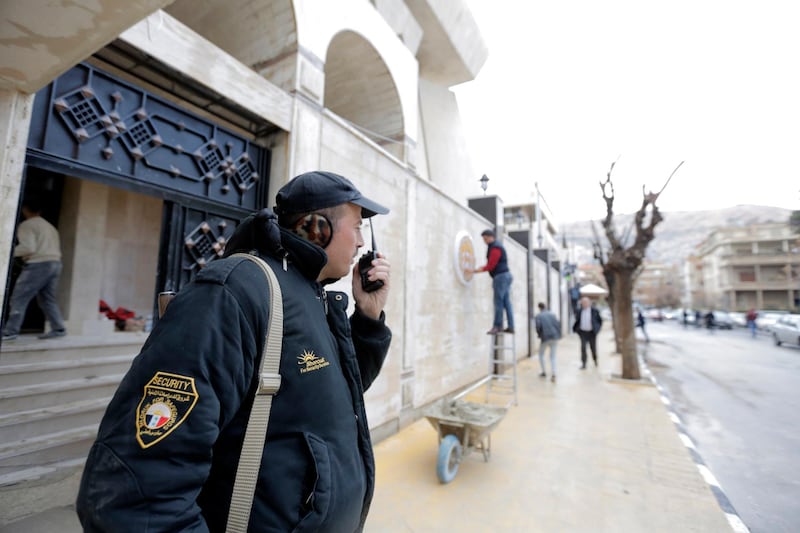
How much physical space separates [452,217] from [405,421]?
418 centimetres

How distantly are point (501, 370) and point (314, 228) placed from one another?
9.58 m

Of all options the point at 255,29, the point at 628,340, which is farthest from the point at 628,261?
the point at 255,29

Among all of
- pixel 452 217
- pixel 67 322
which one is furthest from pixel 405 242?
pixel 67 322

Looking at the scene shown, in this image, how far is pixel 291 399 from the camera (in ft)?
3.73

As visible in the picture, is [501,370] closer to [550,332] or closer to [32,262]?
[550,332]

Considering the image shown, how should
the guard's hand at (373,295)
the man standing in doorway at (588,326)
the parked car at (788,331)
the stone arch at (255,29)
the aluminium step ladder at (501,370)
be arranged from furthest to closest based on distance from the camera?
1. the parked car at (788,331)
2. the man standing in doorway at (588,326)
3. the aluminium step ladder at (501,370)
4. the stone arch at (255,29)
5. the guard's hand at (373,295)

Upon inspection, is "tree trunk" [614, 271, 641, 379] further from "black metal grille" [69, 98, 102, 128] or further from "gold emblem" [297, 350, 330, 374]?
"black metal grille" [69, 98, 102, 128]

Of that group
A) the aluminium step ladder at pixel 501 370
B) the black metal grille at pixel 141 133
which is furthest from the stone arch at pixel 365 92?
the aluminium step ladder at pixel 501 370

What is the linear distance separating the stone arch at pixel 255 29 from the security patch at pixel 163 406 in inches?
161

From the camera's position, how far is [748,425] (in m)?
6.42

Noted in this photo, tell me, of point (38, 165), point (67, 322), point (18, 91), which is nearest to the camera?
point (18, 91)

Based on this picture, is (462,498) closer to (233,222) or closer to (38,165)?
(233,222)

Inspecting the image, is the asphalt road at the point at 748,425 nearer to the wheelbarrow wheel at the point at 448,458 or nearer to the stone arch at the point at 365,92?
the wheelbarrow wheel at the point at 448,458

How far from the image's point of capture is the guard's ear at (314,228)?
149 cm
